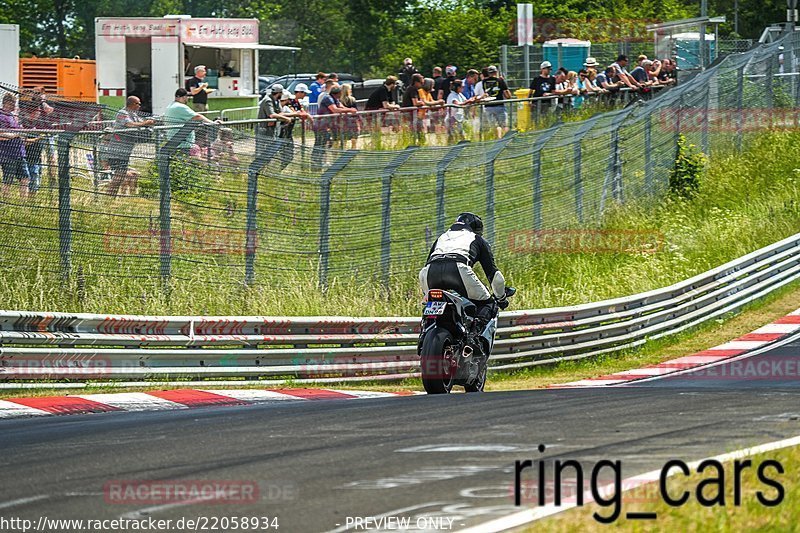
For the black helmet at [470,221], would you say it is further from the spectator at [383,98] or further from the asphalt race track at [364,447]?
the spectator at [383,98]

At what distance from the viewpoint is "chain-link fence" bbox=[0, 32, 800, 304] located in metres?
13.1

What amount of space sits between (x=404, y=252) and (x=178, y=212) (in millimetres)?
4025

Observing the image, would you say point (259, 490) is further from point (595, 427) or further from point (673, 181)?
point (673, 181)

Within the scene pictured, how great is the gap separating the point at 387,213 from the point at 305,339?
2910mm

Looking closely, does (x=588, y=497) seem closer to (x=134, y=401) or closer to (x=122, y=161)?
(x=134, y=401)

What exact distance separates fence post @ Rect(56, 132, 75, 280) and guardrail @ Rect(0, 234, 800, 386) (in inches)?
36.9

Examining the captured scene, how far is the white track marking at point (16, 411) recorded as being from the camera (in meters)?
10.7

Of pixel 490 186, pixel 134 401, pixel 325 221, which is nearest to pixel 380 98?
pixel 490 186

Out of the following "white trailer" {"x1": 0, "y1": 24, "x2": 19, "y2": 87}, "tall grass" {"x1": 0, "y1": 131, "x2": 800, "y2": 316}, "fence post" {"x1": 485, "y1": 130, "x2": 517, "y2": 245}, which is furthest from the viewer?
"white trailer" {"x1": 0, "y1": 24, "x2": 19, "y2": 87}

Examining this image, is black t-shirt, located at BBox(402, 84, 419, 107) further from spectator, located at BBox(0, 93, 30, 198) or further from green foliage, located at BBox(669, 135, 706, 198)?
spectator, located at BBox(0, 93, 30, 198)

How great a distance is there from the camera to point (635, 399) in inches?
428

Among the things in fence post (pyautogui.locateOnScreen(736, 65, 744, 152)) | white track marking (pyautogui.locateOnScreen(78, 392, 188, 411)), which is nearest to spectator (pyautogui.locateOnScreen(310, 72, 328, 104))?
fence post (pyautogui.locateOnScreen(736, 65, 744, 152))

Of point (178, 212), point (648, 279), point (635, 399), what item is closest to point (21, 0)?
point (648, 279)

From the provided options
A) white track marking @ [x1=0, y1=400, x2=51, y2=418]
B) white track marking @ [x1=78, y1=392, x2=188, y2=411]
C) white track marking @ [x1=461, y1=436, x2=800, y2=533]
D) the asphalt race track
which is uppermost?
white track marking @ [x1=461, y1=436, x2=800, y2=533]
